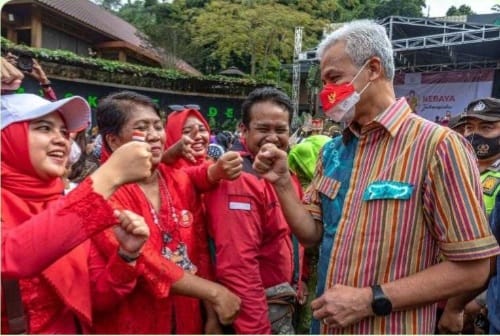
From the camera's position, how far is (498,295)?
2.04 m

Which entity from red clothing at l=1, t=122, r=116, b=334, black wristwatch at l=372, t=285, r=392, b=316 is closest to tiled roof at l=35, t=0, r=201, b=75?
red clothing at l=1, t=122, r=116, b=334

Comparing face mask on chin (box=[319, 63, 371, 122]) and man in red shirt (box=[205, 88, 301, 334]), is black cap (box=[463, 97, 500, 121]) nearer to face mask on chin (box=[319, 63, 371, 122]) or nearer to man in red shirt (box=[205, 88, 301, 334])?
man in red shirt (box=[205, 88, 301, 334])

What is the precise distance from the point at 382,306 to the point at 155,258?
0.86 m

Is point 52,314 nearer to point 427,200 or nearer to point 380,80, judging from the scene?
point 427,200

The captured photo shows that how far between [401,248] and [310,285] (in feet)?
3.50

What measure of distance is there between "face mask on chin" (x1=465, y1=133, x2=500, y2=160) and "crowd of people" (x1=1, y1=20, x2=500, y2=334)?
3.47 feet

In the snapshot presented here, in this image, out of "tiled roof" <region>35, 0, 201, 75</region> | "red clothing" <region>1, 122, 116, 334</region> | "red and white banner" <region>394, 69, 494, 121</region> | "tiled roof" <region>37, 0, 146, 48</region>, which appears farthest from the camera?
"tiled roof" <region>35, 0, 201, 75</region>

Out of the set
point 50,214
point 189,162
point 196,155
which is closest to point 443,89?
point 196,155

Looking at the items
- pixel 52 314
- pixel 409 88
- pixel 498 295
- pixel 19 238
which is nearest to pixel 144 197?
pixel 52 314

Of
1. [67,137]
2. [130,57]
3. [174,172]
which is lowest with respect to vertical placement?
[174,172]

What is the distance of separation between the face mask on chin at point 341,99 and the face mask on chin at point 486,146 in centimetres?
171

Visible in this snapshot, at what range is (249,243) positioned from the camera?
203 centimetres

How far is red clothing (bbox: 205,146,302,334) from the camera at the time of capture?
1.99 meters

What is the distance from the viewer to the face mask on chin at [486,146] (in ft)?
10.0
